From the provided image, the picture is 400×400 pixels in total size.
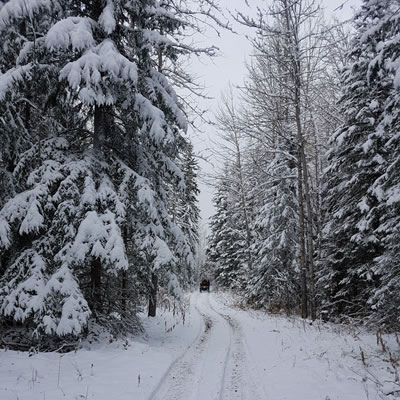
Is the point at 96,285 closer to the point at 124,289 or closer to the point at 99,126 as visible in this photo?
the point at 124,289

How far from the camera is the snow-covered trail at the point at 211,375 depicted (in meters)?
4.62

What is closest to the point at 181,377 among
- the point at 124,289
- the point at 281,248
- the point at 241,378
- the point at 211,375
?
the point at 211,375

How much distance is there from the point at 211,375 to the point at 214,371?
0.25 metres

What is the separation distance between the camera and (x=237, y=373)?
567 centimetres

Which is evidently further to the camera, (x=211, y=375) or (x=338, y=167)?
(x=338, y=167)

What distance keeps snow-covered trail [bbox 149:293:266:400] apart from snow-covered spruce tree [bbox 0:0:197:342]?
182 cm

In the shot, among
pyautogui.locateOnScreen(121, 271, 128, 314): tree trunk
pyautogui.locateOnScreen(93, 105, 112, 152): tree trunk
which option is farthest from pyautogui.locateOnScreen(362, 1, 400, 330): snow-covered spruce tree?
pyautogui.locateOnScreen(121, 271, 128, 314): tree trunk

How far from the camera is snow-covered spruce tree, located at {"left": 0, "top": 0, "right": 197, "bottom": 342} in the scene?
6.23m

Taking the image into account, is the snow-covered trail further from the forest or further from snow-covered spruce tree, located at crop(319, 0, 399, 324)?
snow-covered spruce tree, located at crop(319, 0, 399, 324)

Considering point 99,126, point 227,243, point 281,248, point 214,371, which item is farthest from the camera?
point 227,243

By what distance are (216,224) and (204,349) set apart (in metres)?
28.3

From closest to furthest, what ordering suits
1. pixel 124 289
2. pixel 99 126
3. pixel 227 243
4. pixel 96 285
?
pixel 96 285, pixel 99 126, pixel 124 289, pixel 227 243

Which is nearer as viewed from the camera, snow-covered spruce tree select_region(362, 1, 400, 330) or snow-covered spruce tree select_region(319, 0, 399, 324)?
snow-covered spruce tree select_region(362, 1, 400, 330)

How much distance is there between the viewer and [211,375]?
5531mm
